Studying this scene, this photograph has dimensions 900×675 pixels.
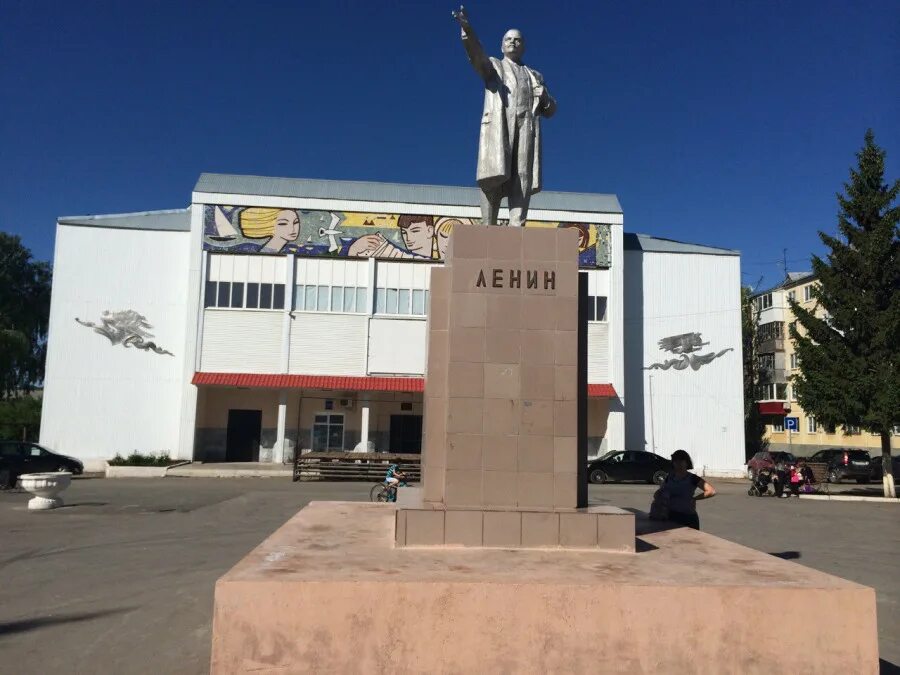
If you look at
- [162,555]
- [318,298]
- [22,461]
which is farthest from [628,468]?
[22,461]

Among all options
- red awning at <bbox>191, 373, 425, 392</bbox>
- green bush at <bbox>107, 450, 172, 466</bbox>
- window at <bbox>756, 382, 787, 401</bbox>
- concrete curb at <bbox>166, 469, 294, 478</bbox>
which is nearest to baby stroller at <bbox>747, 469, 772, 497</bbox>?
red awning at <bbox>191, 373, 425, 392</bbox>

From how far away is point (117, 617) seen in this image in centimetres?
650

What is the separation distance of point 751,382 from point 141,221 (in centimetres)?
3464

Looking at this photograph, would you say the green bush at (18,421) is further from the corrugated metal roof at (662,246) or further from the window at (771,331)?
the window at (771,331)

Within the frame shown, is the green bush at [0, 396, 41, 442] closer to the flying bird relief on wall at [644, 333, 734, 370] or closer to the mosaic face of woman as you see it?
the mosaic face of woman

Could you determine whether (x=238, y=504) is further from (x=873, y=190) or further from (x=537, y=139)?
(x=873, y=190)

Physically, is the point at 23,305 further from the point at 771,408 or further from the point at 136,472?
the point at 771,408

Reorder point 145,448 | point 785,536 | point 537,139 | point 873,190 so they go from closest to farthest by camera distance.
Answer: point 537,139
point 785,536
point 873,190
point 145,448

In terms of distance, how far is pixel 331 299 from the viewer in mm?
27266

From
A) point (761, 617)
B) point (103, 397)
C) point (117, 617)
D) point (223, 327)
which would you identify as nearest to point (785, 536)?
point (761, 617)

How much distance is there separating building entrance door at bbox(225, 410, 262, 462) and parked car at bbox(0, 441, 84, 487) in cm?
685

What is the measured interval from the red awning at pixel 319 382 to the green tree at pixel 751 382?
17296 mm

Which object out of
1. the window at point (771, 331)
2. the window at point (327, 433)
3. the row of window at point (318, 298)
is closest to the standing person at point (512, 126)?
the row of window at point (318, 298)

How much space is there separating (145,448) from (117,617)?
21623 mm
